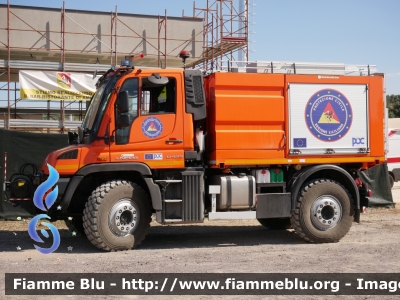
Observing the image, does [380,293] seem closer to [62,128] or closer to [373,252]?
[373,252]

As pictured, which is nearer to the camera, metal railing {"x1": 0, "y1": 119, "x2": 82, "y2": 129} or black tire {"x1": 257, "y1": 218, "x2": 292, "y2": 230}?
black tire {"x1": 257, "y1": 218, "x2": 292, "y2": 230}

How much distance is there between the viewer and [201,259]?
8898mm

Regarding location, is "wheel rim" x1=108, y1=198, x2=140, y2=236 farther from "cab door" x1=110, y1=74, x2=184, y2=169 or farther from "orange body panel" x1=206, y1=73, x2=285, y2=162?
"orange body panel" x1=206, y1=73, x2=285, y2=162

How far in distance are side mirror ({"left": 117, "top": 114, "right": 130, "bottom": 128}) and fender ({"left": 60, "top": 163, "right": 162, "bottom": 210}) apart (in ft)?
2.11

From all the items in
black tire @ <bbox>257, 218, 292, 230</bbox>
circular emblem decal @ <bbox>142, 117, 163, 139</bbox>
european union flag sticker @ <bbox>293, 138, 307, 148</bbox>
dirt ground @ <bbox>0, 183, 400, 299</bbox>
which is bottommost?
dirt ground @ <bbox>0, 183, 400, 299</bbox>

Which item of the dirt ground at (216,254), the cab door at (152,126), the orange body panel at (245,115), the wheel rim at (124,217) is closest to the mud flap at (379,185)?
the dirt ground at (216,254)

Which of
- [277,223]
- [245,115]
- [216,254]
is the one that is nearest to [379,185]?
[277,223]

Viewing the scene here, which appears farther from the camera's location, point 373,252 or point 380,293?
point 373,252

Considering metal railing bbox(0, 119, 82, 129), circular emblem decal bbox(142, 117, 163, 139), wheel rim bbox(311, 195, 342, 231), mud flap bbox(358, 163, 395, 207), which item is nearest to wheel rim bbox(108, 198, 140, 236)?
circular emblem decal bbox(142, 117, 163, 139)

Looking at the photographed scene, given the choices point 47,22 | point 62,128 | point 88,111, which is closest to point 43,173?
point 88,111

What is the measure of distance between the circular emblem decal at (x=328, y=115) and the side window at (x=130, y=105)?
10.2 ft

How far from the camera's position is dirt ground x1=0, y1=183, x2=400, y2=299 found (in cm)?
820

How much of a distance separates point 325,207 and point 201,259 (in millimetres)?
2837

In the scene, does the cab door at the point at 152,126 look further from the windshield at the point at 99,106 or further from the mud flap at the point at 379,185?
the mud flap at the point at 379,185
